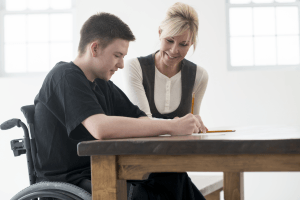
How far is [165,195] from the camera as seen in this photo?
1.06 metres

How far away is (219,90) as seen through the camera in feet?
10.4

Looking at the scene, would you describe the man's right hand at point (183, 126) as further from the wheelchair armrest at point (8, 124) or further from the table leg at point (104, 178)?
the wheelchair armrest at point (8, 124)

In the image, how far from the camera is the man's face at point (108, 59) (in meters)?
1.13

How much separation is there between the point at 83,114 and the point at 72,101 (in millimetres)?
61

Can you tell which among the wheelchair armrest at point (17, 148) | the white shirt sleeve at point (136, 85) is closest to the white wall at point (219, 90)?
the white shirt sleeve at point (136, 85)

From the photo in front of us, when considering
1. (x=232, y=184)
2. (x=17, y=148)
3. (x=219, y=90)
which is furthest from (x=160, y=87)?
(x=219, y=90)

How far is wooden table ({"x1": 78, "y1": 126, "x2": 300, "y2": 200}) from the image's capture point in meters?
0.66

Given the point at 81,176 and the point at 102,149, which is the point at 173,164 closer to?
the point at 102,149

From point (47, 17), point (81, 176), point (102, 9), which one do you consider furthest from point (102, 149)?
point (47, 17)

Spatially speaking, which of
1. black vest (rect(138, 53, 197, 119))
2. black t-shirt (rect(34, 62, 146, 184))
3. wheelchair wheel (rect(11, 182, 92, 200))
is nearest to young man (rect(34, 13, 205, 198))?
black t-shirt (rect(34, 62, 146, 184))

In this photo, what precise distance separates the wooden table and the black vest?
3.31 ft

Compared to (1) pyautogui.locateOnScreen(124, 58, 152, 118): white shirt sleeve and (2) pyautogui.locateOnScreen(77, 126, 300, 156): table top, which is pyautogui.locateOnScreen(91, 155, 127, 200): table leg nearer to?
(2) pyautogui.locateOnScreen(77, 126, 300, 156): table top

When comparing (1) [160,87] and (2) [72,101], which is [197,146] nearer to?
(2) [72,101]

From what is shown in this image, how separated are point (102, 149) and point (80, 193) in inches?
7.1
